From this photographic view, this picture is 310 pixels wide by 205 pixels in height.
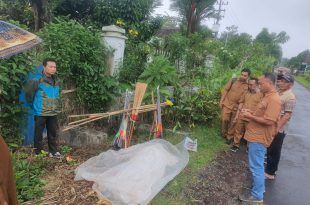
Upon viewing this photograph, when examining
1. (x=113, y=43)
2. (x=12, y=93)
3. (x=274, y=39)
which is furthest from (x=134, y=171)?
(x=274, y=39)

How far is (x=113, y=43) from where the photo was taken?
7.04m

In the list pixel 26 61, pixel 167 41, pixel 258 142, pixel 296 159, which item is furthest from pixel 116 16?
pixel 258 142

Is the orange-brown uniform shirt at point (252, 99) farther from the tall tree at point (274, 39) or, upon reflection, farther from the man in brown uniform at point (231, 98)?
the tall tree at point (274, 39)

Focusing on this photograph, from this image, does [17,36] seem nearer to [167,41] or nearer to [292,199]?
[292,199]

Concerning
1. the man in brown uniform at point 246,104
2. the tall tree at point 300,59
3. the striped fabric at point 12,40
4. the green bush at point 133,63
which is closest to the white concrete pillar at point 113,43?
the green bush at point 133,63

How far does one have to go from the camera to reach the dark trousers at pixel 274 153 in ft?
19.1

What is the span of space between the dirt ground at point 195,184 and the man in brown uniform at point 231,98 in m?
1.16

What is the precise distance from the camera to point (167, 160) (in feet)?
16.7

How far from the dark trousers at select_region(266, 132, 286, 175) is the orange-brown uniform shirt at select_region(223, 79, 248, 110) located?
1.72 m

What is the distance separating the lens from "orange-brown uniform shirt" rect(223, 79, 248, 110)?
7.30 meters

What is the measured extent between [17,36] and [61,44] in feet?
9.11

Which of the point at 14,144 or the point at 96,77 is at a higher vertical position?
the point at 96,77

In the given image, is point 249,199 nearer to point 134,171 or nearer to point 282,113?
point 282,113

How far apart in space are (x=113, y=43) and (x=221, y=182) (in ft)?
12.3
